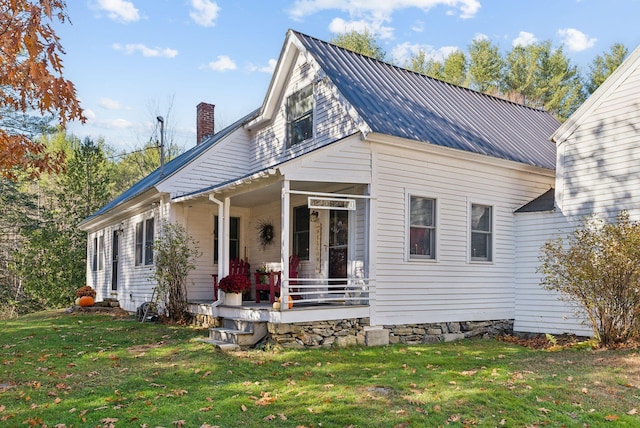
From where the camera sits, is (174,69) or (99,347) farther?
(174,69)

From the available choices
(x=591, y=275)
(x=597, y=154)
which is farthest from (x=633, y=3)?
(x=591, y=275)

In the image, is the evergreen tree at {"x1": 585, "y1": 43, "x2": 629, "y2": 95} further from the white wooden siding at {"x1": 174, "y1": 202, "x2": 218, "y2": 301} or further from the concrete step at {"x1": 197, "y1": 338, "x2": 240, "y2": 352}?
the concrete step at {"x1": 197, "y1": 338, "x2": 240, "y2": 352}

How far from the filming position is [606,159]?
10398mm

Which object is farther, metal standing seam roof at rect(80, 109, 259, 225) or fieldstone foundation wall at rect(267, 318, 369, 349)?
metal standing seam roof at rect(80, 109, 259, 225)

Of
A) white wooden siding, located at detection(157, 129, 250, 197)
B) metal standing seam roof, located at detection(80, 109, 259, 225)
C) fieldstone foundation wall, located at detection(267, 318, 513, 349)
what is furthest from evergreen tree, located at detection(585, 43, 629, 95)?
fieldstone foundation wall, located at detection(267, 318, 513, 349)

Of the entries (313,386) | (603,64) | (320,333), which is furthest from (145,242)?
(603,64)

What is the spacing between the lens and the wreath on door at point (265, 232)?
13.1m

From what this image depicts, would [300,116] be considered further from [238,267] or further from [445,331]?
[445,331]

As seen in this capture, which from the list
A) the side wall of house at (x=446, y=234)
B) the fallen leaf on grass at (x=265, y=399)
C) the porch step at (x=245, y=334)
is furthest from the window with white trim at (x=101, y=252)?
the fallen leaf on grass at (x=265, y=399)

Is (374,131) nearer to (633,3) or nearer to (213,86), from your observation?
(213,86)

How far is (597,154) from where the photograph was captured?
10562 millimetres

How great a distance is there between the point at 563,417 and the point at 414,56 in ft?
98.0

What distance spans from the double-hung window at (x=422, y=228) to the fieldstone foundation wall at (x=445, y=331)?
54.2 inches

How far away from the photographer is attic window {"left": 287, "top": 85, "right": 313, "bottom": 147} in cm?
1221
